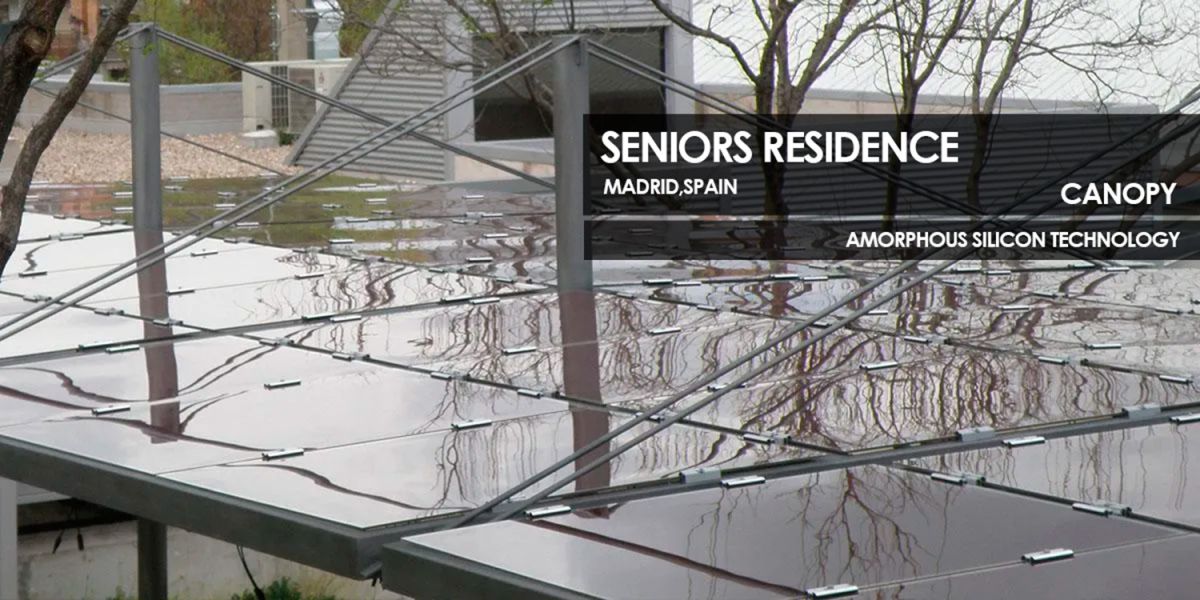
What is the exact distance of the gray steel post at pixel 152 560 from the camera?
10812 millimetres

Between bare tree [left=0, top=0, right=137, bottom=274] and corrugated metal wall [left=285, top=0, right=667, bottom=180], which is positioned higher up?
corrugated metal wall [left=285, top=0, right=667, bottom=180]

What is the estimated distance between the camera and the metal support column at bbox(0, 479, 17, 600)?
10.9m

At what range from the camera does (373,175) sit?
2697 centimetres

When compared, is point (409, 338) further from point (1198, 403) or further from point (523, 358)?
point (1198, 403)

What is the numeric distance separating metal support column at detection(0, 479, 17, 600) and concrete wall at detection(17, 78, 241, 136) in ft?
75.2

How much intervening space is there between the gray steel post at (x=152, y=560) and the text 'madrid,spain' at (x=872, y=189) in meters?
3.37

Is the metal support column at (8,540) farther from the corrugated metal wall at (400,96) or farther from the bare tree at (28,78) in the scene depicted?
the corrugated metal wall at (400,96)

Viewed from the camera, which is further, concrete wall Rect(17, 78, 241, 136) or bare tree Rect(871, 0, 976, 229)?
concrete wall Rect(17, 78, 241, 136)

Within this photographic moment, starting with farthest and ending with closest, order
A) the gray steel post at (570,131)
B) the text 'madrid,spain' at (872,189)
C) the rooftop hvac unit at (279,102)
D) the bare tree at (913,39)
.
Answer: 1. the rooftop hvac unit at (279,102)
2. the bare tree at (913,39)
3. the text 'madrid,spain' at (872,189)
4. the gray steel post at (570,131)

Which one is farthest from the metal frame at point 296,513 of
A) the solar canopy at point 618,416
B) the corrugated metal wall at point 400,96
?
the corrugated metal wall at point 400,96

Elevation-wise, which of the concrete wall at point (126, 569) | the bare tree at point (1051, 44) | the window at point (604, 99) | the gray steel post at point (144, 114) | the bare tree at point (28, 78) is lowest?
the concrete wall at point (126, 569)

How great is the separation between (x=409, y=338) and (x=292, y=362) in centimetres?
74

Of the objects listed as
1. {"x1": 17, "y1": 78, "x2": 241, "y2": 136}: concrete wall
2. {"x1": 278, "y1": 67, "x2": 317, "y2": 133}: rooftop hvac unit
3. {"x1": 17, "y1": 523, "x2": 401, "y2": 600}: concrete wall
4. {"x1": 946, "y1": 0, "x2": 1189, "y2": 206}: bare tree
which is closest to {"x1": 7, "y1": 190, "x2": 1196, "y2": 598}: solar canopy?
{"x1": 17, "y1": 523, "x2": 401, "y2": 600}: concrete wall

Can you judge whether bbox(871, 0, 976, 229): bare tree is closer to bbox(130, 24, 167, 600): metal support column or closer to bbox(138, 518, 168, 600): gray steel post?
bbox(130, 24, 167, 600): metal support column
